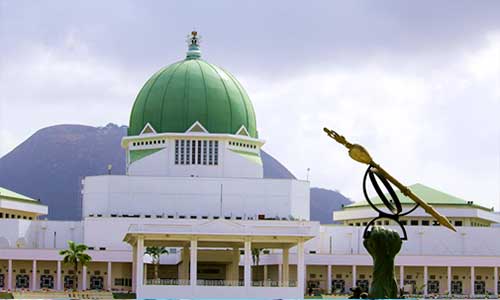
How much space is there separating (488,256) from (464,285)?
3962mm

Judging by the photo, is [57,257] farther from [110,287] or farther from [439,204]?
[439,204]

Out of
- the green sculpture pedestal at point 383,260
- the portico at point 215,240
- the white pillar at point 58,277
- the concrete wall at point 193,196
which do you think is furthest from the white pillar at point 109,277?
the green sculpture pedestal at point 383,260

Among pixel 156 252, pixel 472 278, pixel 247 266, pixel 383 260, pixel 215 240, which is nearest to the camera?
pixel 383 260

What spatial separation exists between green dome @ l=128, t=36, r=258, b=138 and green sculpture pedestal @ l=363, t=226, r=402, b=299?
213 ft

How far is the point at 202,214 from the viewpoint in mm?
102000

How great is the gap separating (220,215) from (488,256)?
833 inches

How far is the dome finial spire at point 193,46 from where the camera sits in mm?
107375

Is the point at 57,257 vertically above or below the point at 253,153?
below

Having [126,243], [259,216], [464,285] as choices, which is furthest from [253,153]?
[464,285]

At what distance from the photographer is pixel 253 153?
106 meters

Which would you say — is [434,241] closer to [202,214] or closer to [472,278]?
[472,278]

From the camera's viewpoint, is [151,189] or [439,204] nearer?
[151,189]

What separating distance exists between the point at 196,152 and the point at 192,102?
407 cm

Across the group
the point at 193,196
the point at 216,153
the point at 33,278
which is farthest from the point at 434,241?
the point at 33,278
